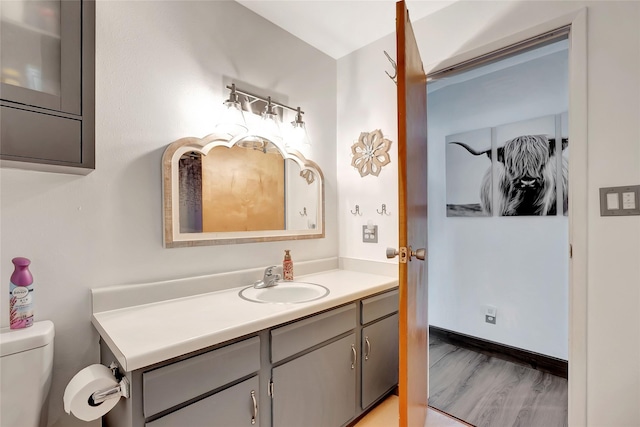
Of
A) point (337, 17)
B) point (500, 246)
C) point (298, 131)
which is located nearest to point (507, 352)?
point (500, 246)

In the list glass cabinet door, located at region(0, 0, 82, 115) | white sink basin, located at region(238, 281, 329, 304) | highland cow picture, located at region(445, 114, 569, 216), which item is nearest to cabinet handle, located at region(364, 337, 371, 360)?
white sink basin, located at region(238, 281, 329, 304)

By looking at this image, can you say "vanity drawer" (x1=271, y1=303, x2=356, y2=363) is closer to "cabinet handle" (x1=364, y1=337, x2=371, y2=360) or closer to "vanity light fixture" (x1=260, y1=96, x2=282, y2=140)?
"cabinet handle" (x1=364, y1=337, x2=371, y2=360)

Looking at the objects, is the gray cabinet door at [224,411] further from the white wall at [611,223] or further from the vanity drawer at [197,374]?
the white wall at [611,223]

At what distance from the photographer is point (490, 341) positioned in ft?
7.75

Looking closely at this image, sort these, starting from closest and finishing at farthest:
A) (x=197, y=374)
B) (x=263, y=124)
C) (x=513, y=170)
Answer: (x=197, y=374)
(x=263, y=124)
(x=513, y=170)

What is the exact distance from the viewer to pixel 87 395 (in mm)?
891

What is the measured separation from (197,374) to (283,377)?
396mm

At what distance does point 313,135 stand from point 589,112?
1.49m

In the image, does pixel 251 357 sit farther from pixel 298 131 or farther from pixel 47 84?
pixel 298 131

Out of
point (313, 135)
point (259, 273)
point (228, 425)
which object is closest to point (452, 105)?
point (313, 135)

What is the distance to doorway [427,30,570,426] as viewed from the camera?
6.52 feet

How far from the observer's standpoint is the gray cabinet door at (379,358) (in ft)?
5.44

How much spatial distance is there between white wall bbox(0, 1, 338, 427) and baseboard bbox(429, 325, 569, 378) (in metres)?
1.84

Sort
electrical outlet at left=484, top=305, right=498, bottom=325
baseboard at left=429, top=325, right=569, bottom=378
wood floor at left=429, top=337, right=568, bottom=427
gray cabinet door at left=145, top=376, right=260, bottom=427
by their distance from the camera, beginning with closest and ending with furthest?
gray cabinet door at left=145, top=376, right=260, bottom=427 < wood floor at left=429, top=337, right=568, bottom=427 < baseboard at left=429, top=325, right=569, bottom=378 < electrical outlet at left=484, top=305, right=498, bottom=325
